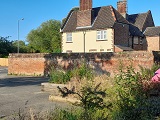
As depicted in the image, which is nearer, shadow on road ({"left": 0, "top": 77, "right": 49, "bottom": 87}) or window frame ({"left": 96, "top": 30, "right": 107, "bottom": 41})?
shadow on road ({"left": 0, "top": 77, "right": 49, "bottom": 87})

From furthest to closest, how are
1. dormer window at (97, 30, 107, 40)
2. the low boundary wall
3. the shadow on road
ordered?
1. the low boundary wall
2. dormer window at (97, 30, 107, 40)
3. the shadow on road

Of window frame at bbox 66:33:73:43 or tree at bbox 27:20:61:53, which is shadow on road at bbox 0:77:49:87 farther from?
tree at bbox 27:20:61:53

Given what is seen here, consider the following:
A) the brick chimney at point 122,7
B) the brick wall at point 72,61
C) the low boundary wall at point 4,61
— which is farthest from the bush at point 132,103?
the low boundary wall at point 4,61

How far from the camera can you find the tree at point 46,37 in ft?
241

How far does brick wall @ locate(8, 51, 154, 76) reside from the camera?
17984 mm

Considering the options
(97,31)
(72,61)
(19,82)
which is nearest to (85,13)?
(97,31)

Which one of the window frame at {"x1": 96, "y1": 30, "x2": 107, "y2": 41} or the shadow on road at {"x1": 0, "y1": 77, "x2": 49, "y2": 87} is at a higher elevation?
the window frame at {"x1": 96, "y1": 30, "x2": 107, "y2": 41}

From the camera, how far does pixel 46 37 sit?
78938 millimetres

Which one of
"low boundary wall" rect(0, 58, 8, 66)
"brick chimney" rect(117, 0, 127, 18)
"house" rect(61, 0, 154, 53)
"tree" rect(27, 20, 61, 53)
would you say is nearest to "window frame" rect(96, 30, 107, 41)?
"house" rect(61, 0, 154, 53)

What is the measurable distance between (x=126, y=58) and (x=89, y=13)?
887 inches

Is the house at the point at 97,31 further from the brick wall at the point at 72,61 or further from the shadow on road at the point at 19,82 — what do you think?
the shadow on road at the point at 19,82

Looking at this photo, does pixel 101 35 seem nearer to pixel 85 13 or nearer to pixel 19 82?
pixel 85 13

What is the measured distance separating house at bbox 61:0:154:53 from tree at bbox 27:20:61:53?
29.2 metres

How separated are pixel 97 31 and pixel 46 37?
138ft
